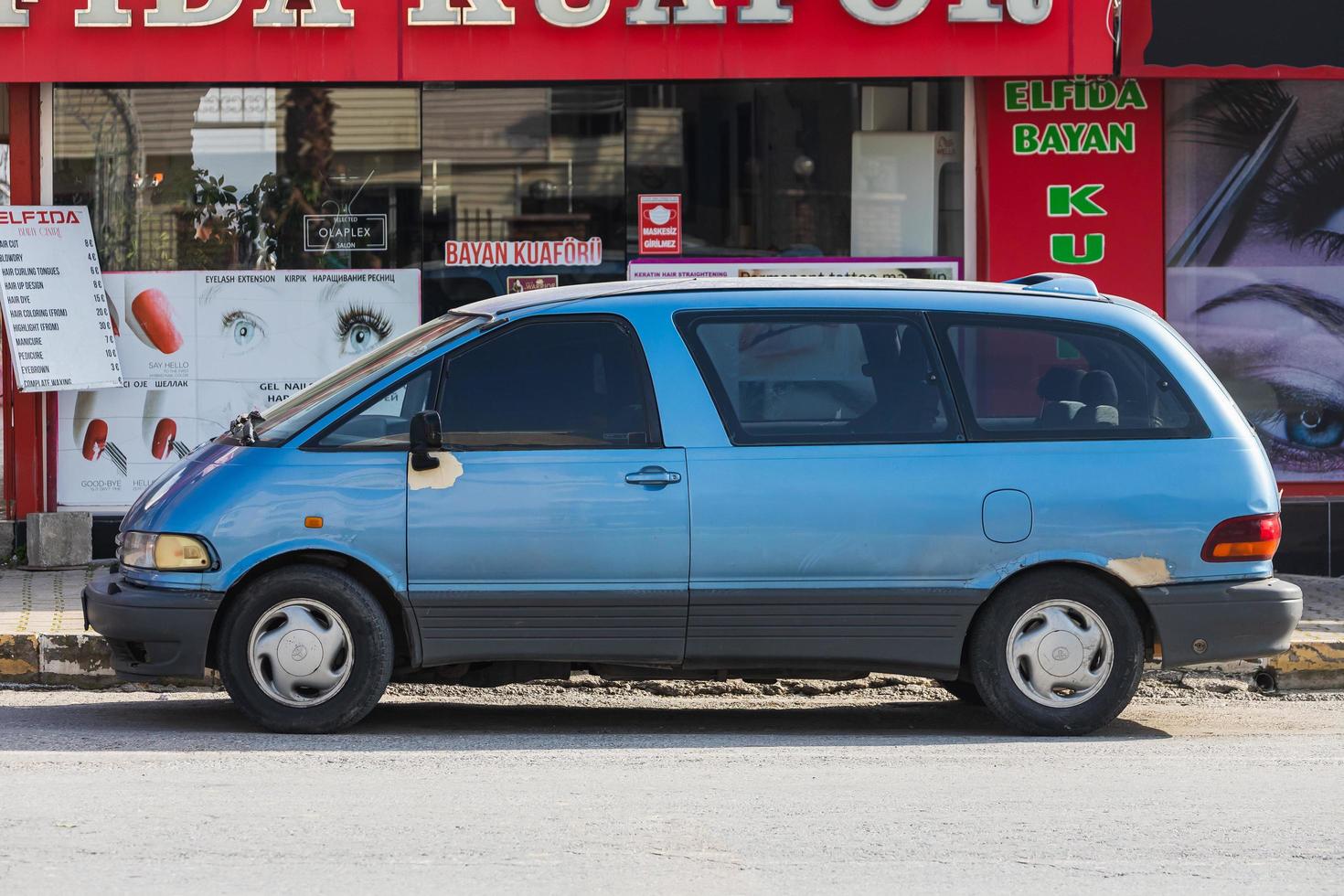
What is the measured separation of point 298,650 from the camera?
270 inches

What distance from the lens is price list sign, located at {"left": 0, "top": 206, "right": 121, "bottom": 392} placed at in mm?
11539

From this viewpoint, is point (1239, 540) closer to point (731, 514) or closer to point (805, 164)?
point (731, 514)

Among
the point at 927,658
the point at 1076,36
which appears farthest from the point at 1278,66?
the point at 927,658

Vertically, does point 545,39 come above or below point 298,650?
above

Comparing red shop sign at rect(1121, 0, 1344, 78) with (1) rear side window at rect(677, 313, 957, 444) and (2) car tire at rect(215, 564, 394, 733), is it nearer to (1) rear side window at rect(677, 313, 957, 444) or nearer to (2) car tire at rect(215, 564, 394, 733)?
(1) rear side window at rect(677, 313, 957, 444)

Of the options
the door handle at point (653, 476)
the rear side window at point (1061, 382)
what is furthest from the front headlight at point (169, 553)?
the rear side window at point (1061, 382)

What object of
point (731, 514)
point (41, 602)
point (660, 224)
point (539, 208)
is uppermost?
point (539, 208)

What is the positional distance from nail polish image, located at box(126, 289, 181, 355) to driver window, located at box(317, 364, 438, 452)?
215 inches

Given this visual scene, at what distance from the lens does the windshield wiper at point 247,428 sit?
7.05 metres

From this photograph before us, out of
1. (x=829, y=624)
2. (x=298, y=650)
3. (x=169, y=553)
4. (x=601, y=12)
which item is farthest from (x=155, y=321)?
(x=829, y=624)

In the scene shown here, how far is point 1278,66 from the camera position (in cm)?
1130

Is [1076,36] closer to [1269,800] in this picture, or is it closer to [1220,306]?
[1220,306]

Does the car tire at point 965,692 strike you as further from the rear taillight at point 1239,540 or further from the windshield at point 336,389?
the windshield at point 336,389

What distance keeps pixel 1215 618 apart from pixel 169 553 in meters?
3.99
